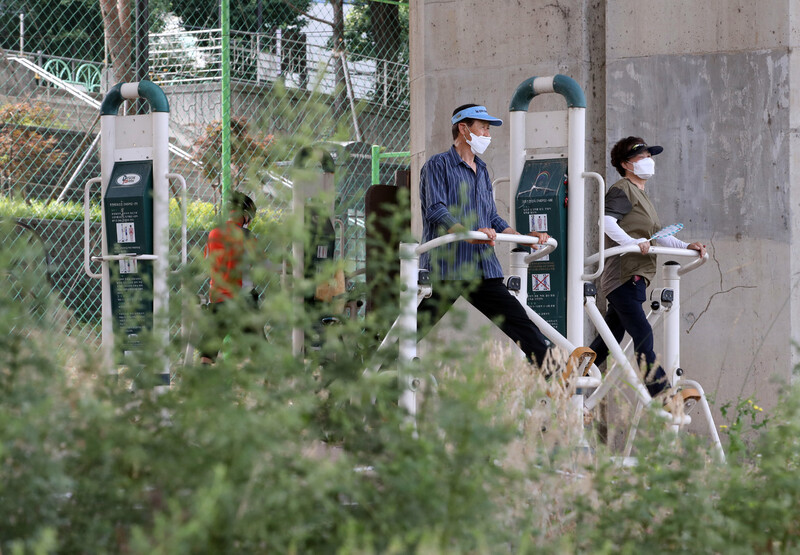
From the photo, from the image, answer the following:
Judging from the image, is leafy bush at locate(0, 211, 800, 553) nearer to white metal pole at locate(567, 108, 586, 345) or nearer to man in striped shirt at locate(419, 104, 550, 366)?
man in striped shirt at locate(419, 104, 550, 366)

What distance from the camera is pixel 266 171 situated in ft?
9.21

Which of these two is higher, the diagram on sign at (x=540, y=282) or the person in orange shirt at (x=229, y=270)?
the person in orange shirt at (x=229, y=270)

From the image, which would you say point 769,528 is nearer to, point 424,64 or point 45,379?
point 45,379

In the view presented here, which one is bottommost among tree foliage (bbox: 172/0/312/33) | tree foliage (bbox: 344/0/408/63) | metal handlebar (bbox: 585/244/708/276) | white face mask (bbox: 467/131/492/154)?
metal handlebar (bbox: 585/244/708/276)

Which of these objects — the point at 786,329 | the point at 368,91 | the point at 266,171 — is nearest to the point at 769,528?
the point at 266,171

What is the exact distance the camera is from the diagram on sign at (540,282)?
557cm

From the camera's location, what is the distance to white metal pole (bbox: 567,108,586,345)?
546 cm

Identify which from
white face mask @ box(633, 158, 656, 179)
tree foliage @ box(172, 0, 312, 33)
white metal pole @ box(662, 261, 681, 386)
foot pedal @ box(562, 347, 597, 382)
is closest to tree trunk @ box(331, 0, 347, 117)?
tree foliage @ box(172, 0, 312, 33)

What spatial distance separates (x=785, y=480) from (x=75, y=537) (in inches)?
68.0

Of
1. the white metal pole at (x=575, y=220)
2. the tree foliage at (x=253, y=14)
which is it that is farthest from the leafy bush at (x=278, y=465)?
the tree foliage at (x=253, y=14)

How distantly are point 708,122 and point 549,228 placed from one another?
1641mm

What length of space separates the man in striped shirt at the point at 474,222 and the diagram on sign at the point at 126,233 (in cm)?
150

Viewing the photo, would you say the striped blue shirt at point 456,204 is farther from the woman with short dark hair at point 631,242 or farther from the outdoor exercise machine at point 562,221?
the woman with short dark hair at point 631,242

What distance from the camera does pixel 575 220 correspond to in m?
5.52
